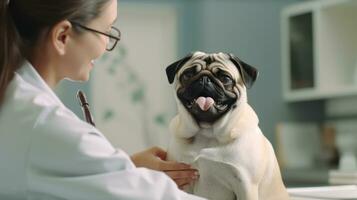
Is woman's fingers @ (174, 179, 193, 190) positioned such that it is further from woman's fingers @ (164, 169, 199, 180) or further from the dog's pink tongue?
the dog's pink tongue

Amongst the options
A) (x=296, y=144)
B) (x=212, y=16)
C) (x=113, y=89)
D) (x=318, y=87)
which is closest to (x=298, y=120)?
(x=296, y=144)

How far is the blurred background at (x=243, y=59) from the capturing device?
368cm

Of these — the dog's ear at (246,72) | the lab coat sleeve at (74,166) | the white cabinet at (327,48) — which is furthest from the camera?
the white cabinet at (327,48)

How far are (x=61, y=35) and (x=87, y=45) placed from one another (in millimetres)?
58

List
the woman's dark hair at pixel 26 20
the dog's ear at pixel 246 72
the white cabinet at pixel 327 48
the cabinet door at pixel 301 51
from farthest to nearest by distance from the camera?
the cabinet door at pixel 301 51
the white cabinet at pixel 327 48
the dog's ear at pixel 246 72
the woman's dark hair at pixel 26 20

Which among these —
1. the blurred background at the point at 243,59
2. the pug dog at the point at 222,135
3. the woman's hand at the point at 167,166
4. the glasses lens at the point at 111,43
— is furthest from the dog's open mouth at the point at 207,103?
the blurred background at the point at 243,59

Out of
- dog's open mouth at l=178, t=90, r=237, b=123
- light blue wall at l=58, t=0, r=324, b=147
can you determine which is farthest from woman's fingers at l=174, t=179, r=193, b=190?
light blue wall at l=58, t=0, r=324, b=147

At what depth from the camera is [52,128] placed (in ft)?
2.80

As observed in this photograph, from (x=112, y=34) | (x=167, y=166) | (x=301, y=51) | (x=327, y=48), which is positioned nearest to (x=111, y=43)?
(x=112, y=34)

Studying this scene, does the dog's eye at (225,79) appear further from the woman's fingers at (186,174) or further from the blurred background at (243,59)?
the blurred background at (243,59)

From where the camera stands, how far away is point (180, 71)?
1081 millimetres

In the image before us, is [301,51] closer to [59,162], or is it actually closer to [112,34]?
[112,34]

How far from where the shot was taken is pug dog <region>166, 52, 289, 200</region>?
1.02 metres

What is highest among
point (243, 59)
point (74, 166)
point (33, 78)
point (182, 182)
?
point (33, 78)
